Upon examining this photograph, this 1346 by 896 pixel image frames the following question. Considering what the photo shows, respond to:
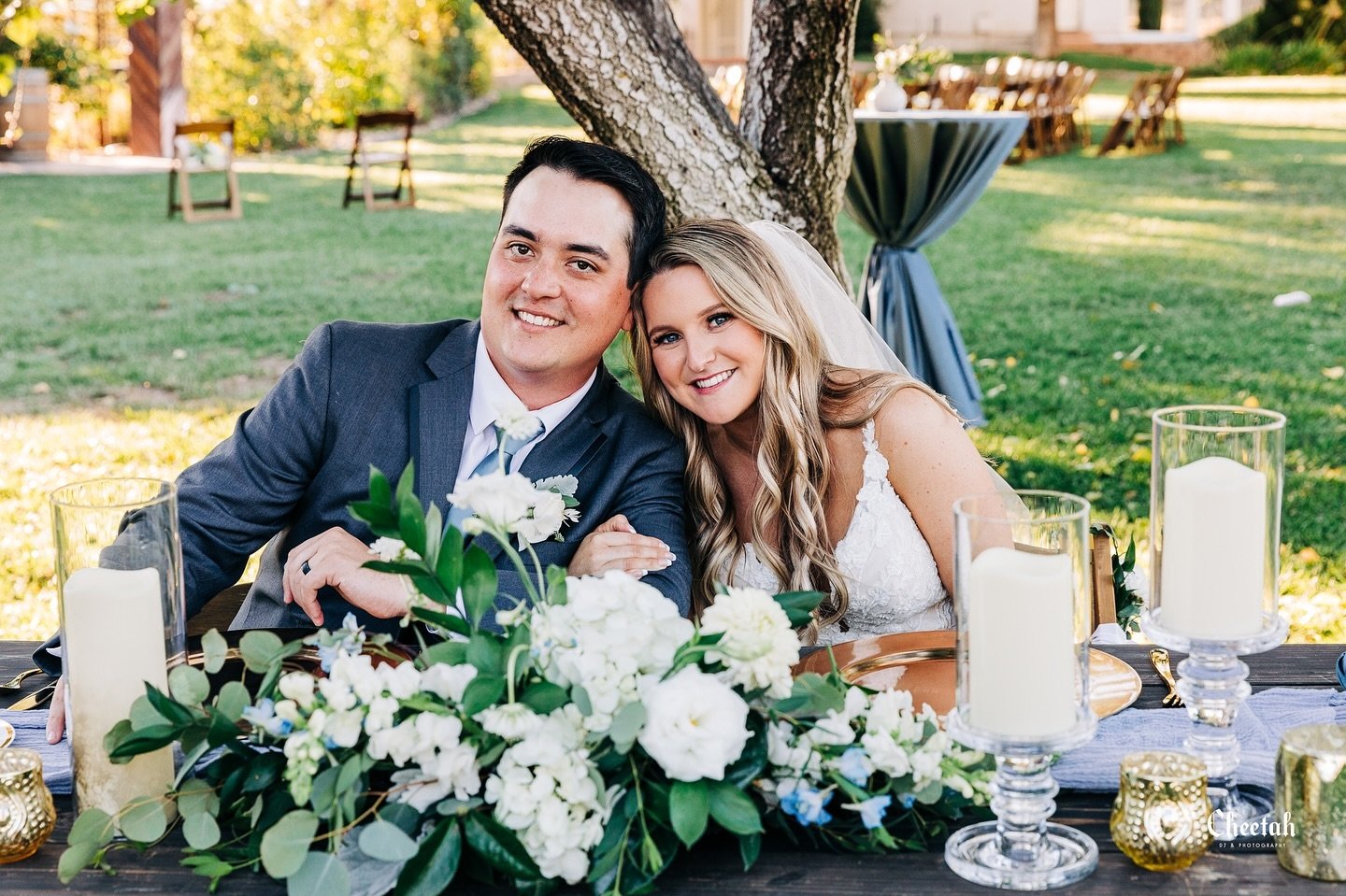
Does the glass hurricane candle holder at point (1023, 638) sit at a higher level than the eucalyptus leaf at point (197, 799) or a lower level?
higher

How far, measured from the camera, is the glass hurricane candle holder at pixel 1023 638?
62.5 inches

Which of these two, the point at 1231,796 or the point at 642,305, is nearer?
the point at 1231,796

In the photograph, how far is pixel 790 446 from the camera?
10.3ft

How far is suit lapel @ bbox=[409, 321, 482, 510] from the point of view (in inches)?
122

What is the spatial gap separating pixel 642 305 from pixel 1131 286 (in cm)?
923

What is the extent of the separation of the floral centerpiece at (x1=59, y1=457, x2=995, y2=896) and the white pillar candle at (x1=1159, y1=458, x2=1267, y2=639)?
0.32 m

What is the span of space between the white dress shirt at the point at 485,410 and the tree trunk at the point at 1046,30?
32.8m

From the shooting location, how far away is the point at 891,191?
7.66 metres

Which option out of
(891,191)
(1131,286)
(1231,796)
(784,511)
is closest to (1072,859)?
(1231,796)

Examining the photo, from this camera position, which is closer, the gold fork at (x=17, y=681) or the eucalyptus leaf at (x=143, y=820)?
the eucalyptus leaf at (x=143, y=820)

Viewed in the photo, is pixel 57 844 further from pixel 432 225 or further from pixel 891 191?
pixel 432 225

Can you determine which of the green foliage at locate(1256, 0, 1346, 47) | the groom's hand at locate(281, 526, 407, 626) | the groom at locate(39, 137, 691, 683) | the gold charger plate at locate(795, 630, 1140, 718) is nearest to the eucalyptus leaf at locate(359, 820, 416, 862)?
the gold charger plate at locate(795, 630, 1140, 718)

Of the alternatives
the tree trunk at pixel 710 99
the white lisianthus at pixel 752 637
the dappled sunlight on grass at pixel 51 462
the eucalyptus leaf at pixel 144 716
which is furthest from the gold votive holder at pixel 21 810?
the dappled sunlight on grass at pixel 51 462

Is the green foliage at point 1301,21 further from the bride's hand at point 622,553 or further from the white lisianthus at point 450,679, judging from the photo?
the white lisianthus at point 450,679
